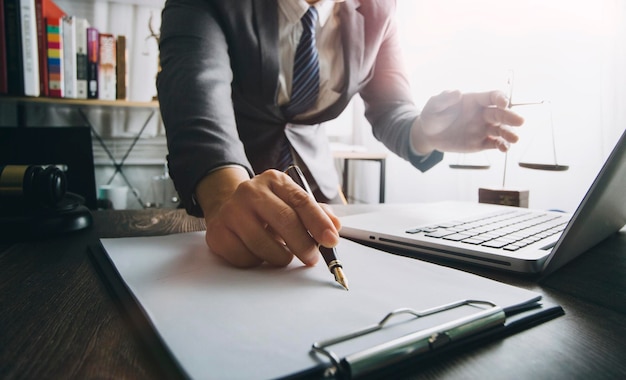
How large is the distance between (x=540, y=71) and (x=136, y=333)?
48.4 inches

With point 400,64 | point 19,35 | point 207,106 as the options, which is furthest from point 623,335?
point 19,35

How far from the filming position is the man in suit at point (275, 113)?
1.18ft

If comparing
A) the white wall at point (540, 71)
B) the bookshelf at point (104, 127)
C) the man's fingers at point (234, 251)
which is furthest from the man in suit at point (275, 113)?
the bookshelf at point (104, 127)

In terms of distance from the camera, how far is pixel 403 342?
7.7 inches

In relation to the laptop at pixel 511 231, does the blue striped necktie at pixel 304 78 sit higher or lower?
higher

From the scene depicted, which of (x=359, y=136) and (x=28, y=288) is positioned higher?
(x=359, y=136)

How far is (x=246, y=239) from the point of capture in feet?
1.15

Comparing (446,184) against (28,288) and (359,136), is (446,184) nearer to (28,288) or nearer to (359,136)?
(359,136)

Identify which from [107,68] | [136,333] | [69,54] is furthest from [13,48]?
[136,333]

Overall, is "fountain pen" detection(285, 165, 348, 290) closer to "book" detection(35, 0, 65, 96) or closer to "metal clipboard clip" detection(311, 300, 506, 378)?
"metal clipboard clip" detection(311, 300, 506, 378)

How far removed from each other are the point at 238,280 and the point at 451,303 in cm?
16

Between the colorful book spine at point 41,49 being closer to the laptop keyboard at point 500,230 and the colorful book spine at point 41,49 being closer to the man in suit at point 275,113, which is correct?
the man in suit at point 275,113

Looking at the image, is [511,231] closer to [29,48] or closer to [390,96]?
[390,96]

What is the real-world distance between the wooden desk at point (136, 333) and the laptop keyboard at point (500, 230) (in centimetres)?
5
